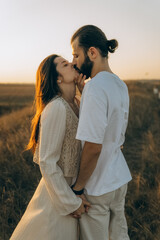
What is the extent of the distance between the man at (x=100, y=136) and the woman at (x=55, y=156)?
0.34ft

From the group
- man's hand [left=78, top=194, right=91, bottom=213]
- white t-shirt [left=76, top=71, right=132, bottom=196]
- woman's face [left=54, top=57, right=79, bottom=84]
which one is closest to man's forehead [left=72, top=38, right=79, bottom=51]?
woman's face [left=54, top=57, right=79, bottom=84]

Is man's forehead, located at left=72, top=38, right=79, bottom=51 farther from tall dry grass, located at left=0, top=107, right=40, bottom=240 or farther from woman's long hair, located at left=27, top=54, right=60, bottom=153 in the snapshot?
tall dry grass, located at left=0, top=107, right=40, bottom=240

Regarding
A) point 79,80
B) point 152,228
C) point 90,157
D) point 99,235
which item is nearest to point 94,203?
point 99,235

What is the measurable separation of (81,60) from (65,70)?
6.2 inches

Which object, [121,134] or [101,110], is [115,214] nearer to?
[121,134]

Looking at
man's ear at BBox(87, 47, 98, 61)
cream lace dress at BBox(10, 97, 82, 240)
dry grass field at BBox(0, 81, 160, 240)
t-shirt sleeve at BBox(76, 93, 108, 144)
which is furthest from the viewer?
dry grass field at BBox(0, 81, 160, 240)

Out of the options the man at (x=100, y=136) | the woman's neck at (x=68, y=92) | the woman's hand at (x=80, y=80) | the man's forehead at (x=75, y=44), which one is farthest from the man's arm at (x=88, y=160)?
the man's forehead at (x=75, y=44)

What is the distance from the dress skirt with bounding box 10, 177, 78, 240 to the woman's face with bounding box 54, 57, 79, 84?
805 millimetres

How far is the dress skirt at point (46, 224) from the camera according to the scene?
1.73 metres

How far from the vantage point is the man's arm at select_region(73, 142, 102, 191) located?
60.1 inches

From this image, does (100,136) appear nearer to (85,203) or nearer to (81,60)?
(85,203)

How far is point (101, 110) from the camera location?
1483 mm

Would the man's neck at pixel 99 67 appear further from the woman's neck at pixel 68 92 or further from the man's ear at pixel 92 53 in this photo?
the woman's neck at pixel 68 92

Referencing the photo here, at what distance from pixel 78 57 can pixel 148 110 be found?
8.29 meters
